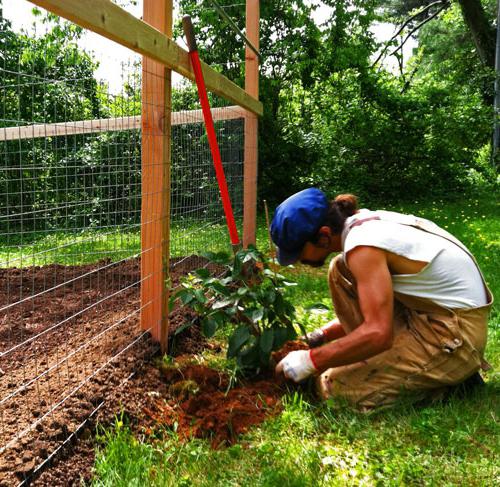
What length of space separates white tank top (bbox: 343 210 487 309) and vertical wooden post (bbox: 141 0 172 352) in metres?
0.96

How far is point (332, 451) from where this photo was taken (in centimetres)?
209

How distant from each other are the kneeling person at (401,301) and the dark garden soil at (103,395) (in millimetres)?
353

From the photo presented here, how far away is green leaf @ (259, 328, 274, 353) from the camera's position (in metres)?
2.64

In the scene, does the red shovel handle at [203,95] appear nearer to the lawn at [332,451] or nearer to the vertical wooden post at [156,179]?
the vertical wooden post at [156,179]

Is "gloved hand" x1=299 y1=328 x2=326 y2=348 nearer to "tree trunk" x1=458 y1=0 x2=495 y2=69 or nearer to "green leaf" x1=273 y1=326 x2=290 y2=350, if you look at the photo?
"green leaf" x1=273 y1=326 x2=290 y2=350

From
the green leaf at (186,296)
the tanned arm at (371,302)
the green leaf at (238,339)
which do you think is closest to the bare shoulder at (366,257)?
the tanned arm at (371,302)

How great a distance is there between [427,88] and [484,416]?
9725mm

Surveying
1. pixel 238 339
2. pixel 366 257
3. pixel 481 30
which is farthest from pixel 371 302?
pixel 481 30

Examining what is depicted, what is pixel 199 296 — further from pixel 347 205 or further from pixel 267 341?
pixel 347 205

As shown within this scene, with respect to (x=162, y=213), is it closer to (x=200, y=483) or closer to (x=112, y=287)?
(x=200, y=483)

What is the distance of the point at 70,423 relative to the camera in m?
2.12

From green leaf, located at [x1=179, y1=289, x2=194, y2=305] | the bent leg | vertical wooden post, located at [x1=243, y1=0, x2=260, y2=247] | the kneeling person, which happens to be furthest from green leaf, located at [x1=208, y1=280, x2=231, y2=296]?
vertical wooden post, located at [x1=243, y1=0, x2=260, y2=247]

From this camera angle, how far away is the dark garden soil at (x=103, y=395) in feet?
6.56

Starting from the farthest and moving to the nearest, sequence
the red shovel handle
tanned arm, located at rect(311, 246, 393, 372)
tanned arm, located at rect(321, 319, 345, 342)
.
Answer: the red shovel handle, tanned arm, located at rect(321, 319, 345, 342), tanned arm, located at rect(311, 246, 393, 372)
